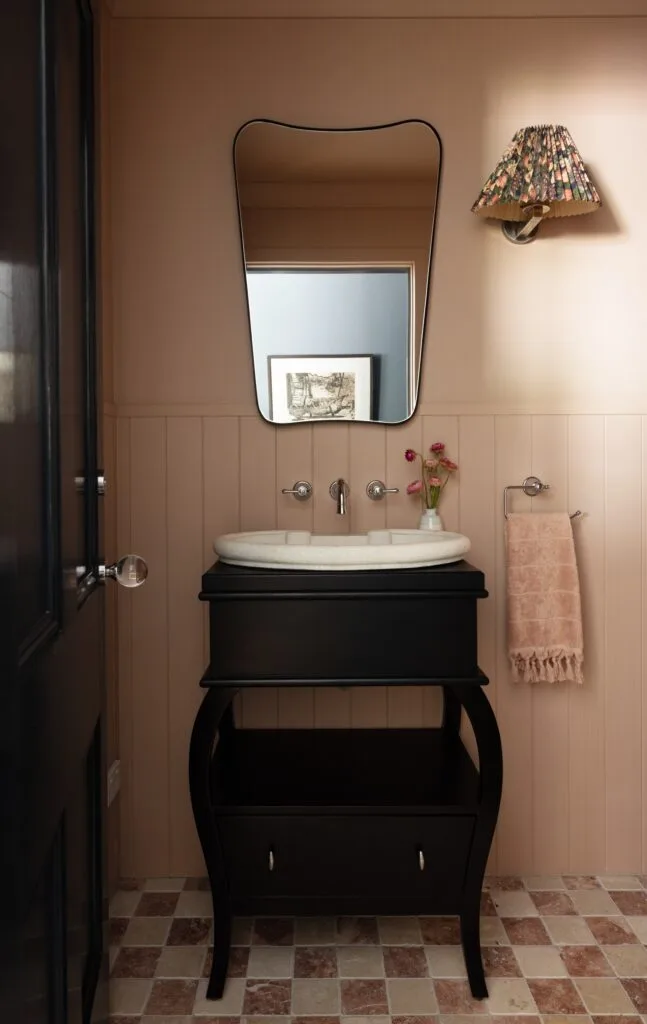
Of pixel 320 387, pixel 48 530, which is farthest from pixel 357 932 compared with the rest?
pixel 48 530

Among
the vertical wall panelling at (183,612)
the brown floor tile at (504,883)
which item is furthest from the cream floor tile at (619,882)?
the vertical wall panelling at (183,612)

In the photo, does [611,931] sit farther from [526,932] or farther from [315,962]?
[315,962]

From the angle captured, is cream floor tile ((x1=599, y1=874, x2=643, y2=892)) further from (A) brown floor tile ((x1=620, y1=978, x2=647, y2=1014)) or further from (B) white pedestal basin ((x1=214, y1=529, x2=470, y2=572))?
(B) white pedestal basin ((x1=214, y1=529, x2=470, y2=572))

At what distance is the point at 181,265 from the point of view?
227 cm

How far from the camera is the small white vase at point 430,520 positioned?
2189 millimetres

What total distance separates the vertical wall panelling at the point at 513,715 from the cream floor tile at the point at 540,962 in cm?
34

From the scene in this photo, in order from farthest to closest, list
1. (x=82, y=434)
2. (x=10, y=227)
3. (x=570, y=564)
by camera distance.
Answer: (x=570, y=564)
(x=82, y=434)
(x=10, y=227)

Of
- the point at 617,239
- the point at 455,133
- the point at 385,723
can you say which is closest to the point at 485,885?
the point at 385,723

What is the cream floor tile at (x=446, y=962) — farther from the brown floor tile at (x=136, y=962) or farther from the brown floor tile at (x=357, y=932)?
the brown floor tile at (x=136, y=962)

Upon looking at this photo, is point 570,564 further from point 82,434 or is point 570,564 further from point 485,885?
point 82,434

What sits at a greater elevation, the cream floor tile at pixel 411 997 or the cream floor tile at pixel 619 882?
the cream floor tile at pixel 619 882

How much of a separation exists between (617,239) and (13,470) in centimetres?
190

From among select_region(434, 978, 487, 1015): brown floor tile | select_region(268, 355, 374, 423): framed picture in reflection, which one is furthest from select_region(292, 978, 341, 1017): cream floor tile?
select_region(268, 355, 374, 423): framed picture in reflection

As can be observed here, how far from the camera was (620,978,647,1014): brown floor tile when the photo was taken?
177 cm
